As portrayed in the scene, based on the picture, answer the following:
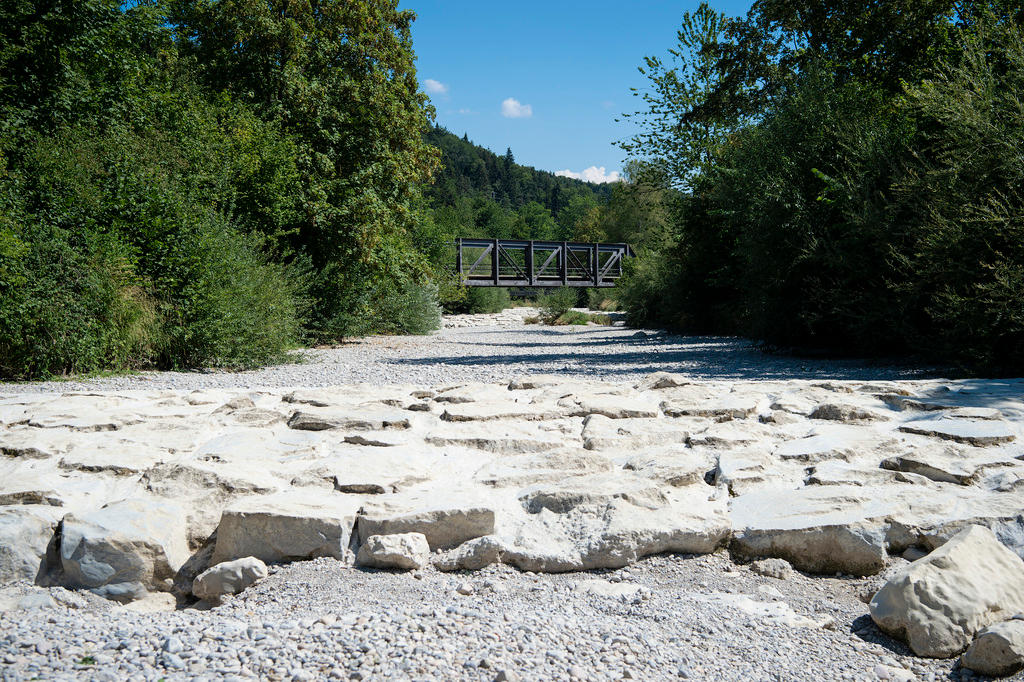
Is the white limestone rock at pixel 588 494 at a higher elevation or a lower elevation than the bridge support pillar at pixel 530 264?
lower

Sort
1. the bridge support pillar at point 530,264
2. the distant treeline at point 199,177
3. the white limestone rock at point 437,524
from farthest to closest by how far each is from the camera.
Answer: the bridge support pillar at point 530,264 < the distant treeline at point 199,177 < the white limestone rock at point 437,524

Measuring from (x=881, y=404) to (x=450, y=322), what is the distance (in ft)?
83.9

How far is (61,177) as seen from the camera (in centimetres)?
840

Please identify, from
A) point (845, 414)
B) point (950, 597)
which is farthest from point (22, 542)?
point (845, 414)

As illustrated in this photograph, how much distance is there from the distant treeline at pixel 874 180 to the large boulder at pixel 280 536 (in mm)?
6876

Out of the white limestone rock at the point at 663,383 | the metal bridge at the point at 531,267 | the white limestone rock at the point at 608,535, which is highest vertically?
the metal bridge at the point at 531,267

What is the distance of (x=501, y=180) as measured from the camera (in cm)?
11212

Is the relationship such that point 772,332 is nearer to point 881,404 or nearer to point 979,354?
point 979,354

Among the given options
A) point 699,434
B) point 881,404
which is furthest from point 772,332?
point 699,434

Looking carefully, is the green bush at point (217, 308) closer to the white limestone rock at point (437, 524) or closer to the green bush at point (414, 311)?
the white limestone rock at point (437, 524)

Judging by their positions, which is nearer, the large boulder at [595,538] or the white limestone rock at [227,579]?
the white limestone rock at [227,579]

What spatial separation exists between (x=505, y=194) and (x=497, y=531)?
4252 inches

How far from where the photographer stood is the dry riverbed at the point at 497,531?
2299 millimetres

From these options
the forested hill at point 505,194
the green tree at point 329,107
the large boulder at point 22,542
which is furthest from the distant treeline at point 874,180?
the forested hill at point 505,194
